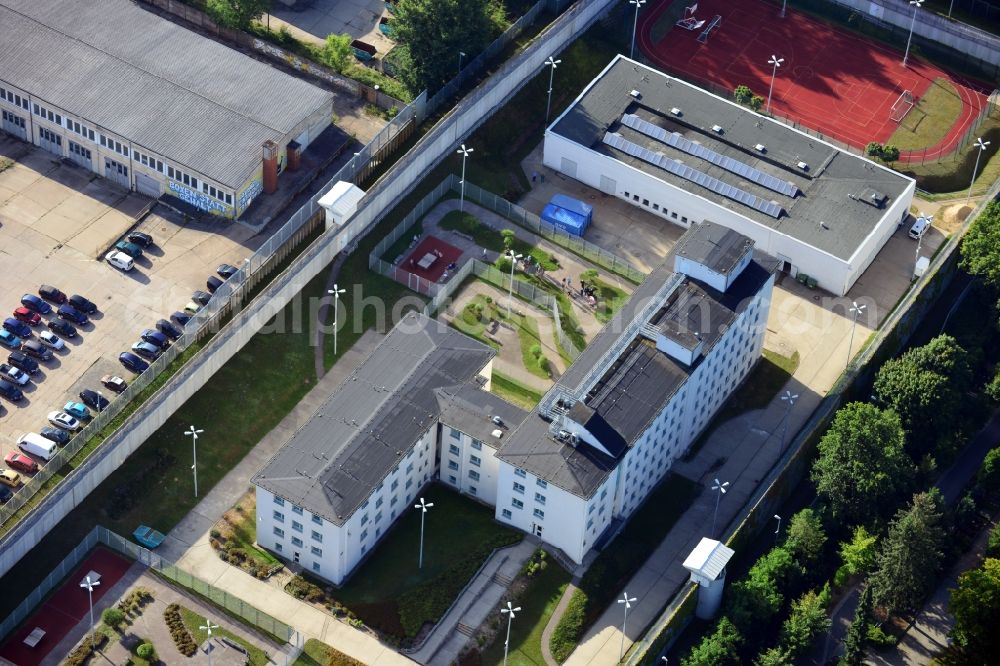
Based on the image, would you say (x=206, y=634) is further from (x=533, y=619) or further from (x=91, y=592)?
(x=533, y=619)

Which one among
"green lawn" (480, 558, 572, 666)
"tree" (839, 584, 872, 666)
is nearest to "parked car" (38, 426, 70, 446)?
"green lawn" (480, 558, 572, 666)

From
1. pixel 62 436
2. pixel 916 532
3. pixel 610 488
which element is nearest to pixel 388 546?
pixel 610 488

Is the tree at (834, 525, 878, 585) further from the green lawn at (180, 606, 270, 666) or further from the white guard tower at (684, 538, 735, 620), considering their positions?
the green lawn at (180, 606, 270, 666)

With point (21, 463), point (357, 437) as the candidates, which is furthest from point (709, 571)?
point (21, 463)

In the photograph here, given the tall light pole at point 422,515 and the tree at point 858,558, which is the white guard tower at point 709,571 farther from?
the tall light pole at point 422,515

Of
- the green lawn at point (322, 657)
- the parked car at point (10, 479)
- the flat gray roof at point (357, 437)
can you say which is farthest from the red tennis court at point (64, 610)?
the green lawn at point (322, 657)

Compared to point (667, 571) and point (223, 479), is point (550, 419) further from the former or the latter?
point (223, 479)
